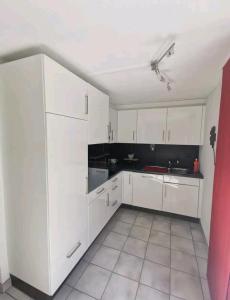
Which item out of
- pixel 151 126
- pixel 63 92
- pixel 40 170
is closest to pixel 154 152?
pixel 151 126

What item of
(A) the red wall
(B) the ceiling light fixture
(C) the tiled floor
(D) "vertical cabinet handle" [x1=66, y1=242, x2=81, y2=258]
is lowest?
(C) the tiled floor

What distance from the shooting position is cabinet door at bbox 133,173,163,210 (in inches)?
110

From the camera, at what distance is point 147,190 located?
2867mm

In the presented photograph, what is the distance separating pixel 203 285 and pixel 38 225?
5.75 ft

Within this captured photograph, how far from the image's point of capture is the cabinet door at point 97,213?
1881mm

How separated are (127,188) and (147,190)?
1.33 feet

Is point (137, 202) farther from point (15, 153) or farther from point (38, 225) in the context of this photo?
point (15, 153)

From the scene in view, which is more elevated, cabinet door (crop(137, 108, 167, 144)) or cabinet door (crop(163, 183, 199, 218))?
cabinet door (crop(137, 108, 167, 144))

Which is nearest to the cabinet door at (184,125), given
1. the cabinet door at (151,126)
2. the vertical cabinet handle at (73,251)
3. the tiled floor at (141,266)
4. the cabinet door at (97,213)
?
the cabinet door at (151,126)

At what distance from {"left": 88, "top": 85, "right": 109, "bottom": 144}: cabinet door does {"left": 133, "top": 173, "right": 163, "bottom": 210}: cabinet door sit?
116 centimetres

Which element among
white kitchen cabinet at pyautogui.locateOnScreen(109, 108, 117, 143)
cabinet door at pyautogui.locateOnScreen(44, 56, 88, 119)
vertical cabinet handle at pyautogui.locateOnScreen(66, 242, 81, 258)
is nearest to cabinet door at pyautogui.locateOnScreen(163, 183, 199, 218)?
white kitchen cabinet at pyautogui.locateOnScreen(109, 108, 117, 143)

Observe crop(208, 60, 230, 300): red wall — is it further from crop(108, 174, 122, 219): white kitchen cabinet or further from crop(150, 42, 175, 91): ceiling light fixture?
crop(108, 174, 122, 219): white kitchen cabinet

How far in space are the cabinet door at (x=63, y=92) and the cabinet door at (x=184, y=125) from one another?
1.83 m

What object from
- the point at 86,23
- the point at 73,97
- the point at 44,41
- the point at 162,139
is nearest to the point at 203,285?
the point at 162,139
